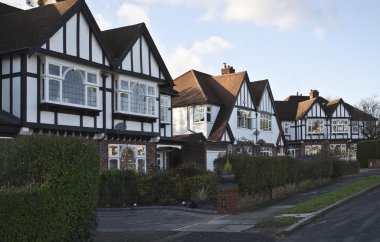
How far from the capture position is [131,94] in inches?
1023

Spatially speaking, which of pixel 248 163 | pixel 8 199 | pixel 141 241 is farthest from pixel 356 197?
pixel 8 199

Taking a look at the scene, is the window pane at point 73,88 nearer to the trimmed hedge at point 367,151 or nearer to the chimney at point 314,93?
the trimmed hedge at point 367,151

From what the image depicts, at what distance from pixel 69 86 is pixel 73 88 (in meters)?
0.25

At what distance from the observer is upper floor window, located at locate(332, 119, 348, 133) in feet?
223

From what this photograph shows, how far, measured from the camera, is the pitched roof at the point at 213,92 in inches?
1494

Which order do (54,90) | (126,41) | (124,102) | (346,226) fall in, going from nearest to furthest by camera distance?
(346,226) → (54,90) → (124,102) → (126,41)

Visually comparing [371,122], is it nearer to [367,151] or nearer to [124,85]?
[367,151]

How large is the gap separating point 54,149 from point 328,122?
61.5 m

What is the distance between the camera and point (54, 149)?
9797mm

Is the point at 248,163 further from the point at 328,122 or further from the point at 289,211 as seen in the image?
the point at 328,122

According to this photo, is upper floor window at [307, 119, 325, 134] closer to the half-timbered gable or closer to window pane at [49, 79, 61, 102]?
the half-timbered gable

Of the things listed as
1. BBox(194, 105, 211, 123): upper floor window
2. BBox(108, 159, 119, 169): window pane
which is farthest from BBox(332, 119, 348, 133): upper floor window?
BBox(108, 159, 119, 169): window pane

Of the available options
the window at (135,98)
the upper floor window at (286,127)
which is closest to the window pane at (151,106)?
the window at (135,98)

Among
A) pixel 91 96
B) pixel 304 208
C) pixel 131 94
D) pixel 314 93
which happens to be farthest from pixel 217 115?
pixel 314 93
